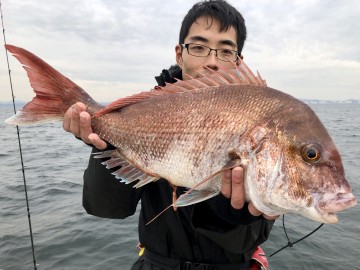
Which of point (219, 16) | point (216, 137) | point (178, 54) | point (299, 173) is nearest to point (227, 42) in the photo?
point (219, 16)

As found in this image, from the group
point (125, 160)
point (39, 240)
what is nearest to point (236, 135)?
point (125, 160)

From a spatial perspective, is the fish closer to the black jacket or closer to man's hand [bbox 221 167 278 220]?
man's hand [bbox 221 167 278 220]

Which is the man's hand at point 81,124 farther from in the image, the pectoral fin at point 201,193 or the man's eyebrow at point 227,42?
the man's eyebrow at point 227,42

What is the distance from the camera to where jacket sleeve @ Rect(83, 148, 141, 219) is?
2646 millimetres

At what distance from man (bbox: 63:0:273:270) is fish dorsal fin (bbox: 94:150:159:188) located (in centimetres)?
9

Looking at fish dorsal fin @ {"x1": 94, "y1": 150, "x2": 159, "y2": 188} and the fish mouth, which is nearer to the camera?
the fish mouth

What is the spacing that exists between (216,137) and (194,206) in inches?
24.7

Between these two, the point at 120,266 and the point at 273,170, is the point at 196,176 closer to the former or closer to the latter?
the point at 273,170

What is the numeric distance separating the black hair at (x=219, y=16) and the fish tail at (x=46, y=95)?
1.47m

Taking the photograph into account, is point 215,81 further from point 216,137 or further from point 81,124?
point 81,124

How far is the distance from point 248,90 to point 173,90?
22.6 inches

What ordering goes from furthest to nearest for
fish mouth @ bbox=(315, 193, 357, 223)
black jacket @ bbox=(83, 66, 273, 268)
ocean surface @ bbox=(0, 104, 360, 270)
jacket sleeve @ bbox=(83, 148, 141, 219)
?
ocean surface @ bbox=(0, 104, 360, 270)
jacket sleeve @ bbox=(83, 148, 141, 219)
black jacket @ bbox=(83, 66, 273, 268)
fish mouth @ bbox=(315, 193, 357, 223)

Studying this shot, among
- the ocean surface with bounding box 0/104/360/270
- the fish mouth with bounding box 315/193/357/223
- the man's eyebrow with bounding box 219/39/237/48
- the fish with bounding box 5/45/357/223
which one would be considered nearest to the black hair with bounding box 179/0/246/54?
the man's eyebrow with bounding box 219/39/237/48

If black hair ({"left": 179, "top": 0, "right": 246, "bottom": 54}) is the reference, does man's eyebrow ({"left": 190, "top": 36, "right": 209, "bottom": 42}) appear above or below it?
below
